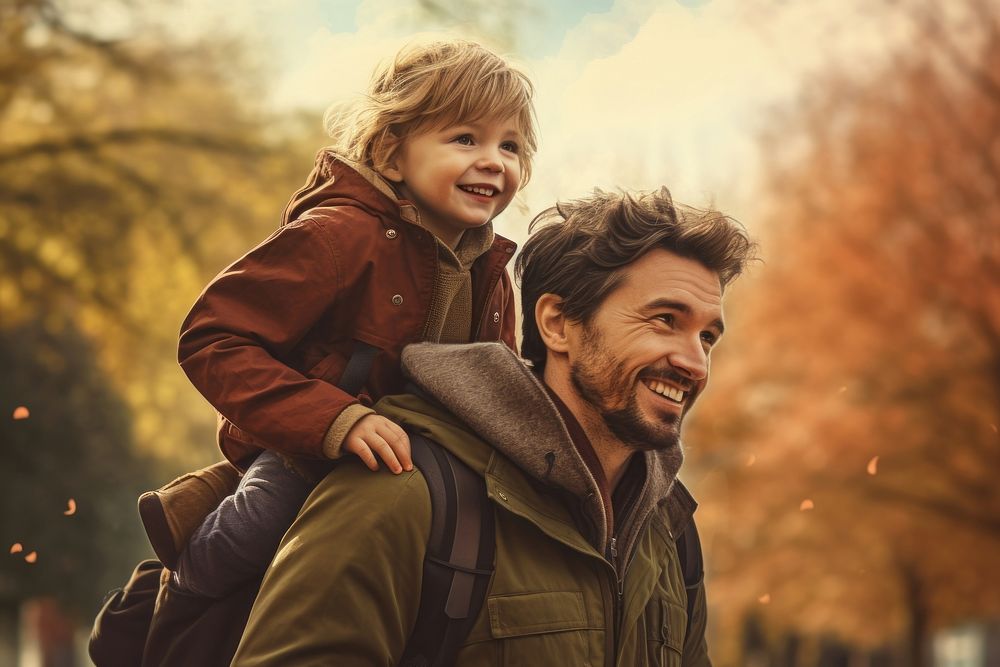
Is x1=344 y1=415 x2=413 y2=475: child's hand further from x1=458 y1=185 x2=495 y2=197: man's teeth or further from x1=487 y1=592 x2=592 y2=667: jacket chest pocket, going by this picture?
x1=458 y1=185 x2=495 y2=197: man's teeth

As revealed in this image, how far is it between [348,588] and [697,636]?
130 cm

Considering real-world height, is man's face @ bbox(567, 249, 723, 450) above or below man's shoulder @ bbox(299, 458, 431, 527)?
above

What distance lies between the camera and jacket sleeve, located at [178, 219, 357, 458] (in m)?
2.84

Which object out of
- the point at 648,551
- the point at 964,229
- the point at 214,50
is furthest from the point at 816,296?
the point at 648,551

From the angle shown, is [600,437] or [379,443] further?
[600,437]

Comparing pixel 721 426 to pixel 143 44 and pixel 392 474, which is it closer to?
pixel 143 44

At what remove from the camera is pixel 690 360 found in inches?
121

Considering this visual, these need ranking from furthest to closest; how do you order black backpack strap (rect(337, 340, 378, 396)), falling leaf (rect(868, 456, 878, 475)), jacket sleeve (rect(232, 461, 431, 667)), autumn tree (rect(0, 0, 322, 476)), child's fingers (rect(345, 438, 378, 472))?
falling leaf (rect(868, 456, 878, 475)), autumn tree (rect(0, 0, 322, 476)), black backpack strap (rect(337, 340, 378, 396)), child's fingers (rect(345, 438, 378, 472)), jacket sleeve (rect(232, 461, 431, 667))

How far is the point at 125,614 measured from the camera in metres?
3.14

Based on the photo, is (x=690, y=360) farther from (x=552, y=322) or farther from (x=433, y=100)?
(x=433, y=100)

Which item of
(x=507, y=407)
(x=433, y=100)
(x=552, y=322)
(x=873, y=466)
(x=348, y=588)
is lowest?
(x=348, y=588)

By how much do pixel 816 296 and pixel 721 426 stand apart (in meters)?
2.53

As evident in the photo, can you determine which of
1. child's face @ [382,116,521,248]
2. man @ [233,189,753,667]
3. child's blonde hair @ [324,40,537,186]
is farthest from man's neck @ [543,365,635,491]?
child's blonde hair @ [324,40,537,186]

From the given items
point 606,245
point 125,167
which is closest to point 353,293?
point 606,245
